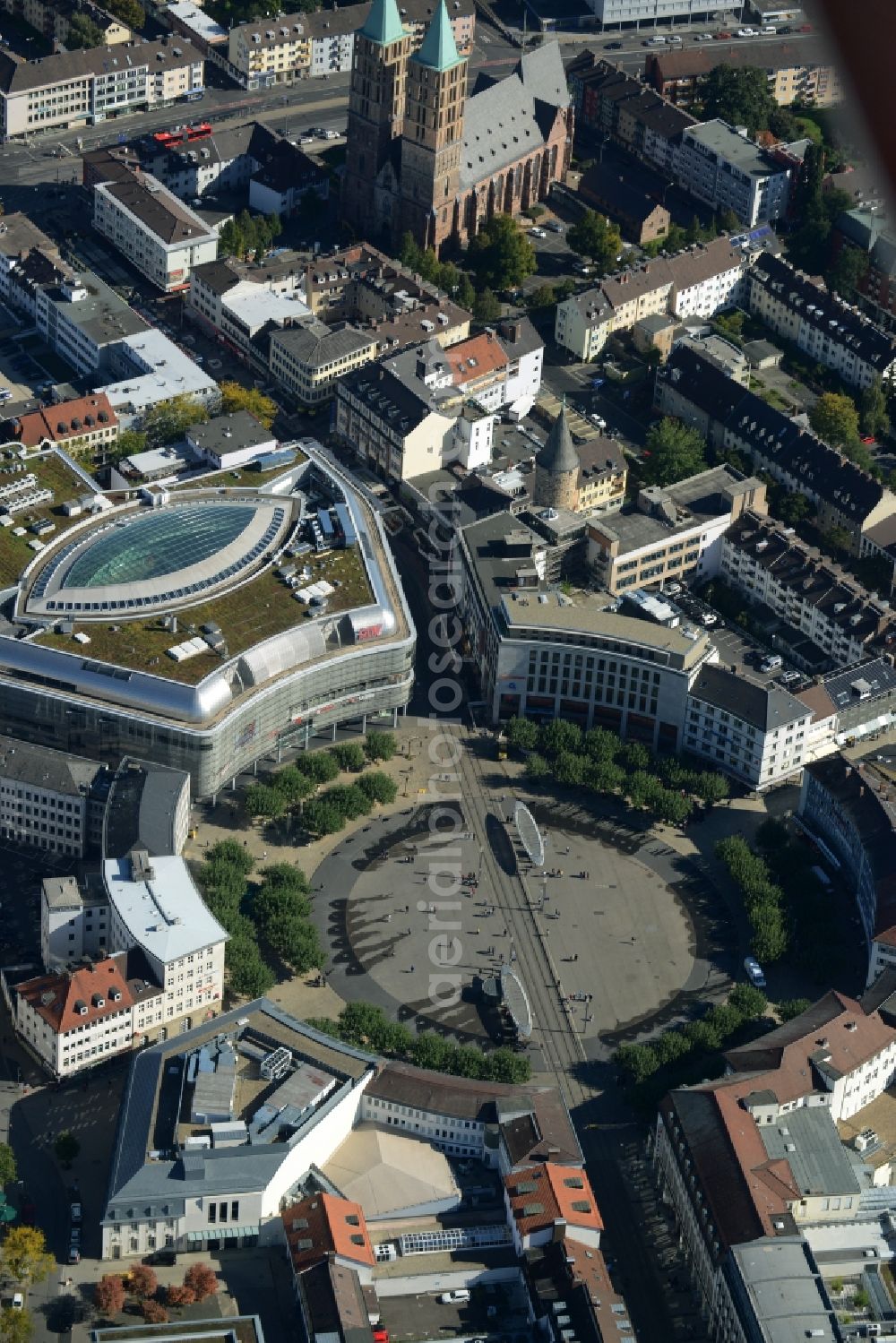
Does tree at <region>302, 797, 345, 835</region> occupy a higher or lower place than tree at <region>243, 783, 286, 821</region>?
lower

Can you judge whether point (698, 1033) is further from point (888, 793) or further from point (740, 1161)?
point (888, 793)

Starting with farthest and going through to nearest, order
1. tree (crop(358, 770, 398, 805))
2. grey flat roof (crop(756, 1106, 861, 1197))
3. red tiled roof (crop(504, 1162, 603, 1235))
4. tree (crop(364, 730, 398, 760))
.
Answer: tree (crop(364, 730, 398, 760))
tree (crop(358, 770, 398, 805))
grey flat roof (crop(756, 1106, 861, 1197))
red tiled roof (crop(504, 1162, 603, 1235))

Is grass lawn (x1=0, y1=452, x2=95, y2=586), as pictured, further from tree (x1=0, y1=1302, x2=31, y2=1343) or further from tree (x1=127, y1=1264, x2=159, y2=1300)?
tree (x1=0, y1=1302, x2=31, y2=1343)

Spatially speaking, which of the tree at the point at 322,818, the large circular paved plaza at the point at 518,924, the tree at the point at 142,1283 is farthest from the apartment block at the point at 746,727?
the tree at the point at 142,1283

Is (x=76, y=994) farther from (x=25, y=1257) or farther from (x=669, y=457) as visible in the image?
(x=669, y=457)

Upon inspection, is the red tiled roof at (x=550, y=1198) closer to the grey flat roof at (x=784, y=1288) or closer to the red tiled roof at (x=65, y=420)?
the grey flat roof at (x=784, y=1288)

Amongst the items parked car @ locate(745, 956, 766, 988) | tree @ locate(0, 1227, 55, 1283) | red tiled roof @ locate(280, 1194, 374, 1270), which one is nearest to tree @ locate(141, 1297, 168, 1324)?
tree @ locate(0, 1227, 55, 1283)

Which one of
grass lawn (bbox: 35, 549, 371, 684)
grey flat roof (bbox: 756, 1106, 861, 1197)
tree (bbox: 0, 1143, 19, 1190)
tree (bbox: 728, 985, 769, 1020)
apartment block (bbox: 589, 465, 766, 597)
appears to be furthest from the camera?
apartment block (bbox: 589, 465, 766, 597)

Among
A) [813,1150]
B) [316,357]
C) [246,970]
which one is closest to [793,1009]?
[813,1150]
